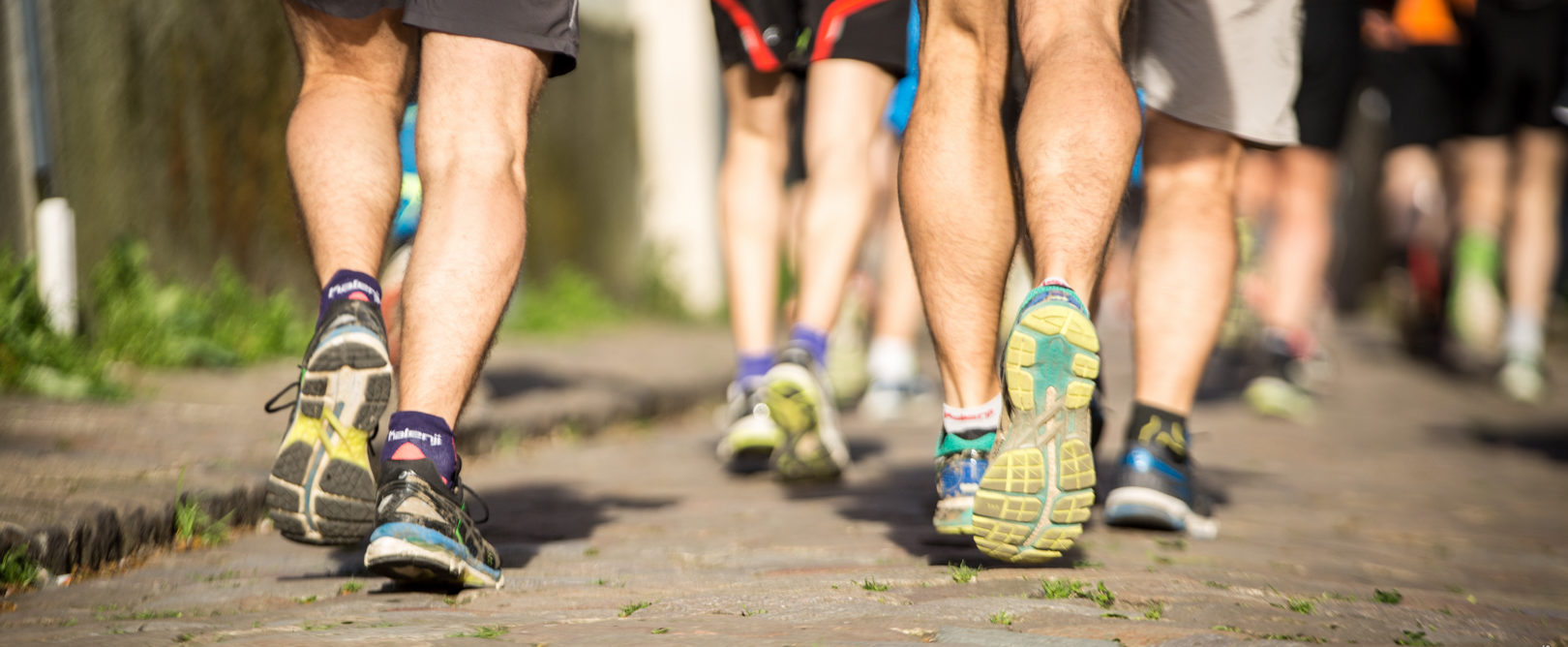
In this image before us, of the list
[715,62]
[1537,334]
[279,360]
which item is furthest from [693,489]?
[715,62]

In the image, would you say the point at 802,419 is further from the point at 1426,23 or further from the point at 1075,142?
the point at 1426,23

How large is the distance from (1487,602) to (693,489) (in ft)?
5.66

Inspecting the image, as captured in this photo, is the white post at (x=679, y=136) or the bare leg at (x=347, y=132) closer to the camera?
the bare leg at (x=347, y=132)

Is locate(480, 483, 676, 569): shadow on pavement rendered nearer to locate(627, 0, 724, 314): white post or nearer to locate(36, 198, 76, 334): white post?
locate(36, 198, 76, 334): white post

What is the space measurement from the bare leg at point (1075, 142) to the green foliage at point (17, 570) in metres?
1.54

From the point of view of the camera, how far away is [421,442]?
2.05 meters

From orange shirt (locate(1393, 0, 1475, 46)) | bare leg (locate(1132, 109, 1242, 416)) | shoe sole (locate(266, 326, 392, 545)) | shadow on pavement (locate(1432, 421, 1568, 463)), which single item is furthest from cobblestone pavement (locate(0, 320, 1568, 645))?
orange shirt (locate(1393, 0, 1475, 46))

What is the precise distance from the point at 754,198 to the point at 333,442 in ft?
5.95

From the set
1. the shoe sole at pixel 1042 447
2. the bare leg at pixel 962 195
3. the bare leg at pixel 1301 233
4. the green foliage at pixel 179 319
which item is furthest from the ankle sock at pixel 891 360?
the shoe sole at pixel 1042 447

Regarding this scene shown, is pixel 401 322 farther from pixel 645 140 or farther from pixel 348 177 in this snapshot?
pixel 645 140

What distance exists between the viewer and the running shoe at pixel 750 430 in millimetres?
3414

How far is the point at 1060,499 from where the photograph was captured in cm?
200

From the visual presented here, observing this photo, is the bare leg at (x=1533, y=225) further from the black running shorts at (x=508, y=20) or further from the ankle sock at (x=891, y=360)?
the black running shorts at (x=508, y=20)

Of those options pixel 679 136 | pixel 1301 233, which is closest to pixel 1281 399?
pixel 1301 233
